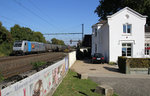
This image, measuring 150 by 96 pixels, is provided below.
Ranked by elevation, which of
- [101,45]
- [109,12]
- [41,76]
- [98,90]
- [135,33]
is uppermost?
[109,12]

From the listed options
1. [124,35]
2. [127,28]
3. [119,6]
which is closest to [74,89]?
[124,35]

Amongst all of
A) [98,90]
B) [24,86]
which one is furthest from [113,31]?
[24,86]

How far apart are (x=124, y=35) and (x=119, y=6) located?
17.3 meters

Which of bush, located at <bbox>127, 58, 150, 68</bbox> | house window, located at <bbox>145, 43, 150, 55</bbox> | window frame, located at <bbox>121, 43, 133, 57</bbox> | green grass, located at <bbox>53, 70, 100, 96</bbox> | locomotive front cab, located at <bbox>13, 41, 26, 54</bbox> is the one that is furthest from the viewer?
locomotive front cab, located at <bbox>13, 41, 26, 54</bbox>

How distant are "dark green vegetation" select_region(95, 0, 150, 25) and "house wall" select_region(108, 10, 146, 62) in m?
10.7

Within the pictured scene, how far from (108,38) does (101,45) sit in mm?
4338

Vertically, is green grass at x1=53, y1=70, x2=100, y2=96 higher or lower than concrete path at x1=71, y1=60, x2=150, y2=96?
higher

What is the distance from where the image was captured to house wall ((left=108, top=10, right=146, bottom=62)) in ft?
65.2

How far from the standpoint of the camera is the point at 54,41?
415ft

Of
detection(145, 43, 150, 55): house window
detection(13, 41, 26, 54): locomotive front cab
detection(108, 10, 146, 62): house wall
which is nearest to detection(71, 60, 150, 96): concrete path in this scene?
detection(108, 10, 146, 62): house wall

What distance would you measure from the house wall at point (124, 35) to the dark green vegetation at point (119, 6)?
10.7 meters

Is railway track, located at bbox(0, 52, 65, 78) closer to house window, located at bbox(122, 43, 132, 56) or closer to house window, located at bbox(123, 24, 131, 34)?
house window, located at bbox(122, 43, 132, 56)

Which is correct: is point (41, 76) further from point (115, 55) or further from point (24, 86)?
point (115, 55)

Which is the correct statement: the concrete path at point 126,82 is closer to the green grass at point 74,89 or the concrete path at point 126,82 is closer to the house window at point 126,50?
the green grass at point 74,89
